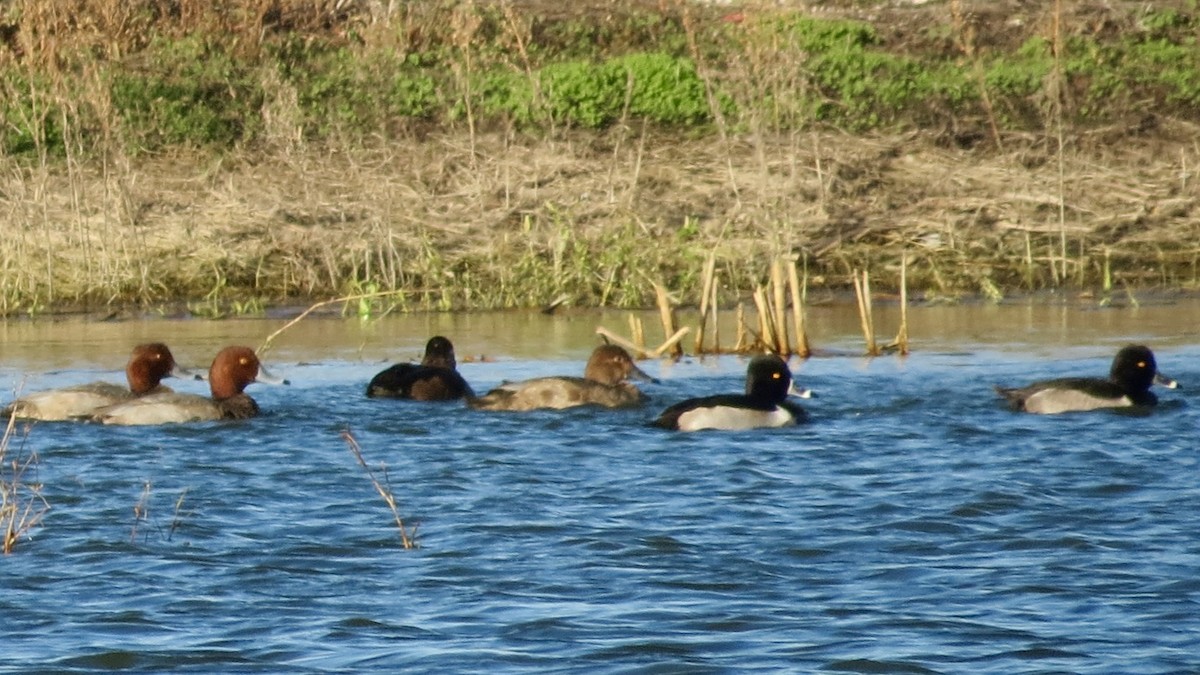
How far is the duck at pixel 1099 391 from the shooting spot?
1159 centimetres

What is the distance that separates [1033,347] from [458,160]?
7.61 m

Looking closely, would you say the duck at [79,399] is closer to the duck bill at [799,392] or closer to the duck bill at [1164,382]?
the duck bill at [799,392]

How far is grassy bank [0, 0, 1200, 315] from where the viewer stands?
716 inches

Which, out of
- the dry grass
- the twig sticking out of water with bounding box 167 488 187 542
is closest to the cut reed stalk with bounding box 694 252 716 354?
the dry grass

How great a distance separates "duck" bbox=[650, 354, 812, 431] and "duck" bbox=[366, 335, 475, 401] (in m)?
1.53

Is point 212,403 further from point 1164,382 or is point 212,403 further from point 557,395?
point 1164,382

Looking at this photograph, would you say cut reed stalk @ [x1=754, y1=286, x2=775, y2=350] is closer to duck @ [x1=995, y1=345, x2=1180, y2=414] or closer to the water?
the water

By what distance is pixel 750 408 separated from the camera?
11406 millimetres

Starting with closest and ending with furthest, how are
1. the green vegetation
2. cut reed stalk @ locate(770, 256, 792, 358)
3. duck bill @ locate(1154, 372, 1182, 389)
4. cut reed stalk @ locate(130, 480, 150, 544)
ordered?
cut reed stalk @ locate(130, 480, 150, 544) < duck bill @ locate(1154, 372, 1182, 389) < cut reed stalk @ locate(770, 256, 792, 358) < the green vegetation

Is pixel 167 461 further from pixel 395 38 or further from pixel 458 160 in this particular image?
pixel 395 38

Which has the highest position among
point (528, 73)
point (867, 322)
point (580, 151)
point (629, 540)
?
point (528, 73)

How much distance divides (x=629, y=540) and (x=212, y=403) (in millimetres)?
4381

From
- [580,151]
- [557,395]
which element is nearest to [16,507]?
[557,395]

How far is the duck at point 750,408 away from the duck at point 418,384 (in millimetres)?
1532
